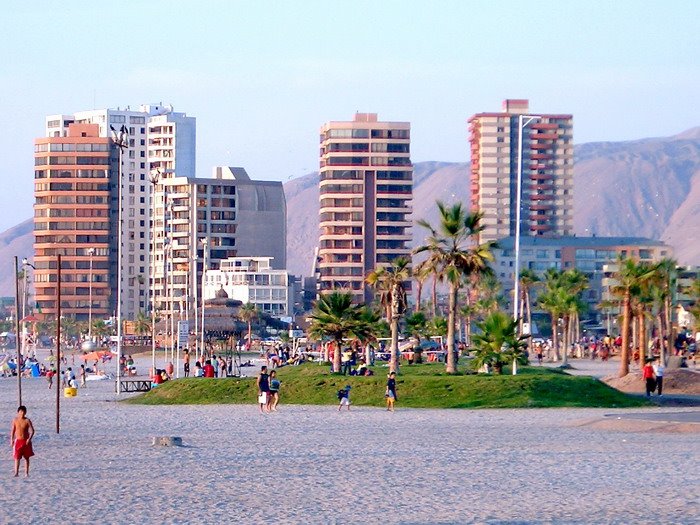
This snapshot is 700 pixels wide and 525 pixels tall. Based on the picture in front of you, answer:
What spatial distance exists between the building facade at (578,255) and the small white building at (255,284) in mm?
28645

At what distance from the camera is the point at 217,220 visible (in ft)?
561

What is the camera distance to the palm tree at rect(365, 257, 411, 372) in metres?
52.8

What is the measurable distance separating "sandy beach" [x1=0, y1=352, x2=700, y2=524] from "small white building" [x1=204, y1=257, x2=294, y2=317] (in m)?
115

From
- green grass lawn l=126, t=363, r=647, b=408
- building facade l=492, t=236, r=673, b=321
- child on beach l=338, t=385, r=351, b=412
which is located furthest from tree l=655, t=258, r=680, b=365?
building facade l=492, t=236, r=673, b=321

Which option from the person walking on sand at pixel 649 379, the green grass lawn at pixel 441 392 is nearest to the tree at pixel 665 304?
the person walking on sand at pixel 649 379

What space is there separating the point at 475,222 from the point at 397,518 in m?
30.7

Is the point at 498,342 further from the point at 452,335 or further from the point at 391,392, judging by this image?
the point at 391,392

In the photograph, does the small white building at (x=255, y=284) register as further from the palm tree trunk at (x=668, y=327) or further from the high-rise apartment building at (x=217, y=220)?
the palm tree trunk at (x=668, y=327)

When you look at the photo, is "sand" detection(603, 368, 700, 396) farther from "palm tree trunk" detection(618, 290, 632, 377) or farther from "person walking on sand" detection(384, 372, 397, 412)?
"person walking on sand" detection(384, 372, 397, 412)

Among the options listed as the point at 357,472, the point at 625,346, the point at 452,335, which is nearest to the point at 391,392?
the point at 452,335

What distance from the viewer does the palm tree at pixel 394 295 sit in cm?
5284

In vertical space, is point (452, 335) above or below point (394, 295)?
below

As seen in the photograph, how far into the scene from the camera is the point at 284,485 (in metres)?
23.5

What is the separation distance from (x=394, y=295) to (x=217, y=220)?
117 metres
